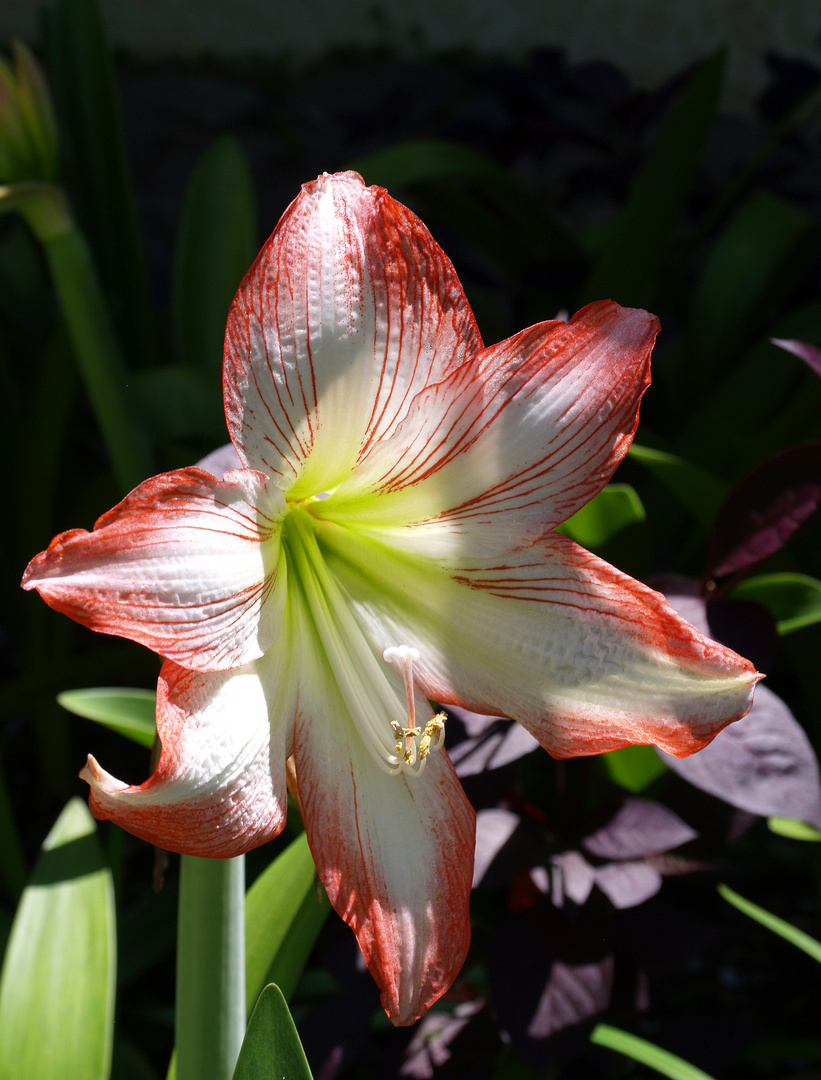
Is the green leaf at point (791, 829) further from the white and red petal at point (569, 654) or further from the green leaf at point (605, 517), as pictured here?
the white and red petal at point (569, 654)

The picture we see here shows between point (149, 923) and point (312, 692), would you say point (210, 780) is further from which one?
point (149, 923)

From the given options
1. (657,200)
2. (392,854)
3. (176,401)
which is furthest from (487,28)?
(392,854)

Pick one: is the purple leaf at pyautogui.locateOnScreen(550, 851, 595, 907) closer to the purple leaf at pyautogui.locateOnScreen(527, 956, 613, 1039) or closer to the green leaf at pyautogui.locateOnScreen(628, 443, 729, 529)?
the purple leaf at pyautogui.locateOnScreen(527, 956, 613, 1039)

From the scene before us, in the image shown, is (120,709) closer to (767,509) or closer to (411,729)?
(411,729)

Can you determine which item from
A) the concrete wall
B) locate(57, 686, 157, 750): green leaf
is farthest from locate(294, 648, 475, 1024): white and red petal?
the concrete wall

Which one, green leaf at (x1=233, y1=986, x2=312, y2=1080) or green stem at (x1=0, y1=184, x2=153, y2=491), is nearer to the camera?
green leaf at (x1=233, y1=986, x2=312, y2=1080)

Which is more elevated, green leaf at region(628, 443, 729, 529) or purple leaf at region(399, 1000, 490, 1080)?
green leaf at region(628, 443, 729, 529)
